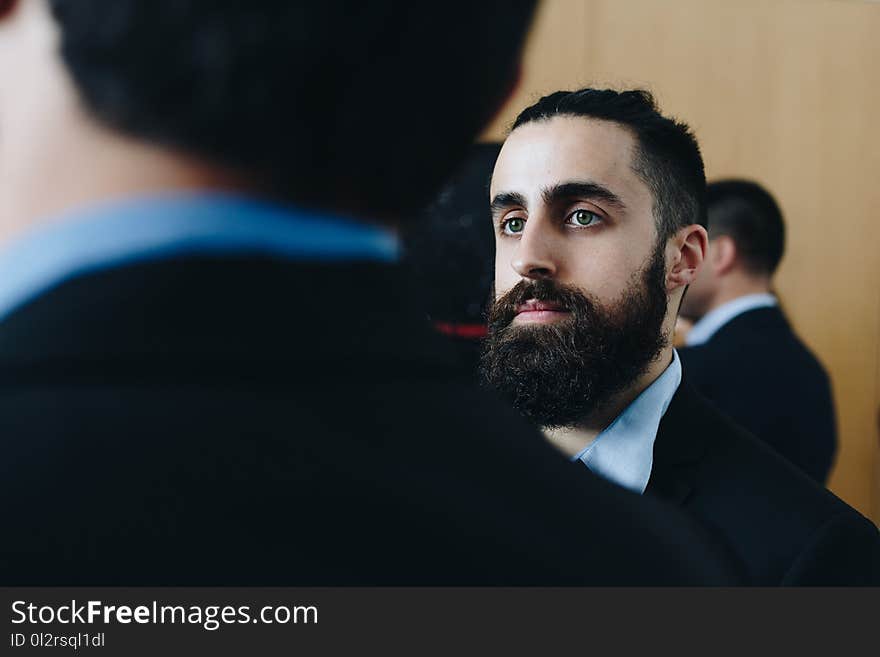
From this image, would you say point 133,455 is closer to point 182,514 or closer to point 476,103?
point 182,514

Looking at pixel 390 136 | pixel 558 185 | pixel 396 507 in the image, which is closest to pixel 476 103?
pixel 390 136

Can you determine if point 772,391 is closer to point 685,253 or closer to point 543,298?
point 685,253

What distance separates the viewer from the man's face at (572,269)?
3.64ft

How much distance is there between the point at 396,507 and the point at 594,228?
2.67 feet

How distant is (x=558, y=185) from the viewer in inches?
43.6

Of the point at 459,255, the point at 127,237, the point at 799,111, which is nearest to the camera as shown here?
the point at 127,237

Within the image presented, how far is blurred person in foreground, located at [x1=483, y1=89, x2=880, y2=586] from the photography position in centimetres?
106

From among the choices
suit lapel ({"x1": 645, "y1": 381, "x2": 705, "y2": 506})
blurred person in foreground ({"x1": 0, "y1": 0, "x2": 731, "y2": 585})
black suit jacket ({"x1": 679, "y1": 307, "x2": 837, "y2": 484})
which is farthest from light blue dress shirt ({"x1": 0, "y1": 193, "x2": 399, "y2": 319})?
black suit jacket ({"x1": 679, "y1": 307, "x2": 837, "y2": 484})

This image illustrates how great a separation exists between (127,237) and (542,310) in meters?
0.84

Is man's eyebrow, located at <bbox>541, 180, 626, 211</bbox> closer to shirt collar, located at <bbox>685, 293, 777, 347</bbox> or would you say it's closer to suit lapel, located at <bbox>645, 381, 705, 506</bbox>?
suit lapel, located at <bbox>645, 381, 705, 506</bbox>

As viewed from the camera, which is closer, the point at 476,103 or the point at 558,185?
the point at 476,103

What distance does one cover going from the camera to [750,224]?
2184mm

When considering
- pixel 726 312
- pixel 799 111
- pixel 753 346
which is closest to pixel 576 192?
pixel 753 346

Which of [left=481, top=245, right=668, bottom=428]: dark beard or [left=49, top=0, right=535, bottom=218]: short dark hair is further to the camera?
[left=481, top=245, right=668, bottom=428]: dark beard
